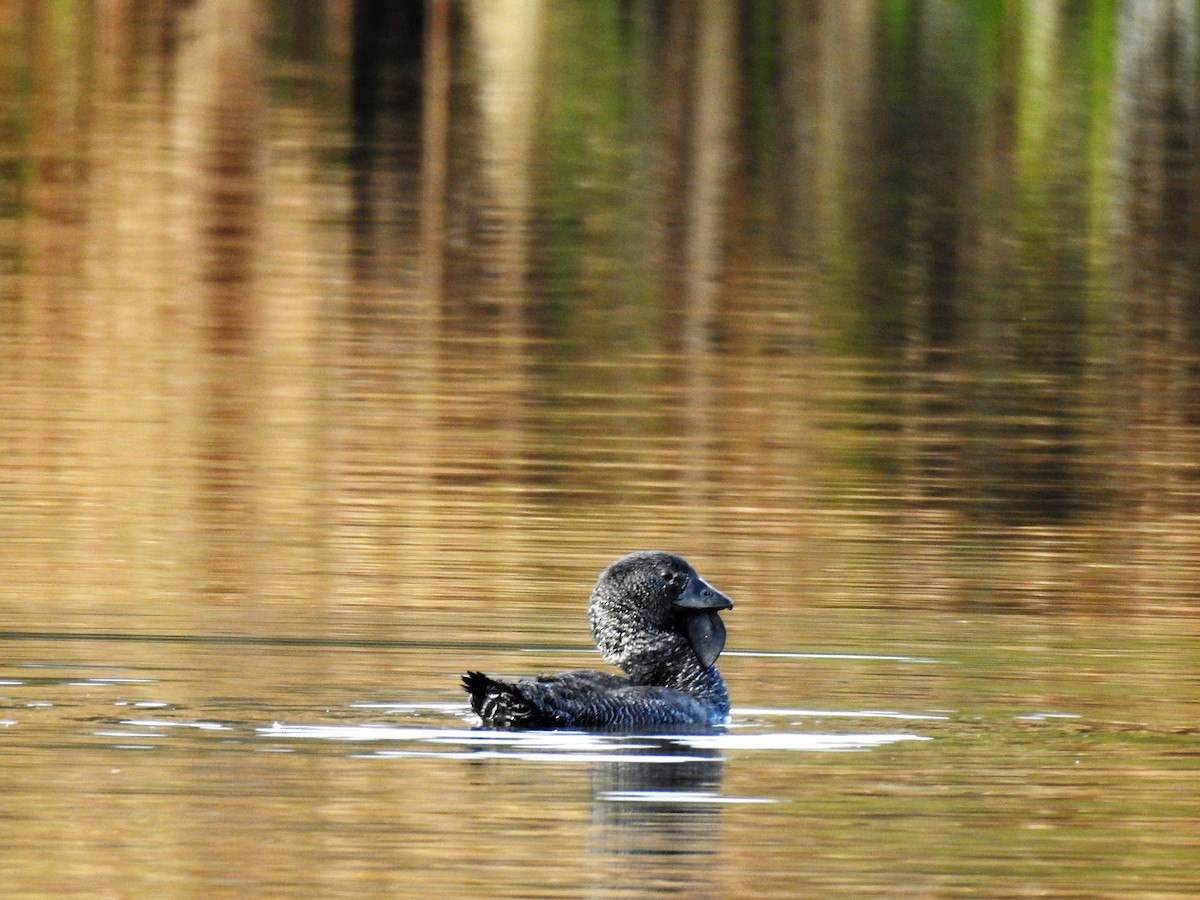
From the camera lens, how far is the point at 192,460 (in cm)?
1919

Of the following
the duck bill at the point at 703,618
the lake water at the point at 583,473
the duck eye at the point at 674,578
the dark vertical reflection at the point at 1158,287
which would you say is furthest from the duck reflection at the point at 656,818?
the dark vertical reflection at the point at 1158,287

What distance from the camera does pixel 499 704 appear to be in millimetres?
10789

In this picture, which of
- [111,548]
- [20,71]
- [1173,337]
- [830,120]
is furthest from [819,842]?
[20,71]

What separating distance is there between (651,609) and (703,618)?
200 millimetres

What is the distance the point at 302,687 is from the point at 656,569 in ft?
4.67

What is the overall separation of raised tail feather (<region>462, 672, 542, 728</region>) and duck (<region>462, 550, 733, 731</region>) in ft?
1.03

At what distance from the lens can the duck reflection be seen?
8695 millimetres

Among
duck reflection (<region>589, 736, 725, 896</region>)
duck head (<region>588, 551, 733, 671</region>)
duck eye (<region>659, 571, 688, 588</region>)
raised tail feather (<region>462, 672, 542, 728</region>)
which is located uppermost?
duck eye (<region>659, 571, 688, 588</region>)

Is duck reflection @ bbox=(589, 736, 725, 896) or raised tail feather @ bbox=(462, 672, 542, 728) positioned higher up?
raised tail feather @ bbox=(462, 672, 542, 728)

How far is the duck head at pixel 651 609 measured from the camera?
11.8m

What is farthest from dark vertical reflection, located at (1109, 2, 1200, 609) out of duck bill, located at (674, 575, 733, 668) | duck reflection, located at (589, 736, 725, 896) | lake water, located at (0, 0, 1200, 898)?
duck reflection, located at (589, 736, 725, 896)

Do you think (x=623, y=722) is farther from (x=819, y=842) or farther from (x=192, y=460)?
(x=192, y=460)

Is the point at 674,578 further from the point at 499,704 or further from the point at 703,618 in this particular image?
the point at 499,704

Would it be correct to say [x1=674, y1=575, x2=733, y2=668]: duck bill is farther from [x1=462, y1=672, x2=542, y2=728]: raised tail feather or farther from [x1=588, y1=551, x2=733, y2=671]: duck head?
[x1=462, y1=672, x2=542, y2=728]: raised tail feather
